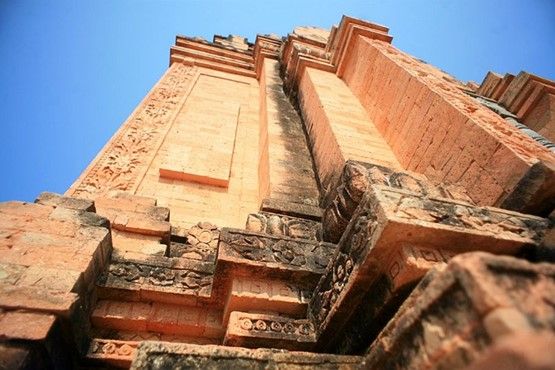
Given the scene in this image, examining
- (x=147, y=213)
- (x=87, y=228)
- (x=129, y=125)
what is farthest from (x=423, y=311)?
(x=129, y=125)

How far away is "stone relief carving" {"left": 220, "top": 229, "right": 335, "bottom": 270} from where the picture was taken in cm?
272

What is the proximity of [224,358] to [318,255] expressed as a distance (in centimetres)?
137

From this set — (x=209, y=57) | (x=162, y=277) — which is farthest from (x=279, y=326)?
(x=209, y=57)

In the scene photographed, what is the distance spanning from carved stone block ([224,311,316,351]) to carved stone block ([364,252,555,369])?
1.25 metres

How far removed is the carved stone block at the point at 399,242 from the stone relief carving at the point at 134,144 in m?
3.81

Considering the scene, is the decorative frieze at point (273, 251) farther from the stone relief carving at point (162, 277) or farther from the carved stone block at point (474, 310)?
the carved stone block at point (474, 310)

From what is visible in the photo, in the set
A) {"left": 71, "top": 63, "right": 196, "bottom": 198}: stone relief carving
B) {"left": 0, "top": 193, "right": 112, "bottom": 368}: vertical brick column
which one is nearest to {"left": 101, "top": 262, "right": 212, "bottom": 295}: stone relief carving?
{"left": 0, "top": 193, "right": 112, "bottom": 368}: vertical brick column

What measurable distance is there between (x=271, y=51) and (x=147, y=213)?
908 cm

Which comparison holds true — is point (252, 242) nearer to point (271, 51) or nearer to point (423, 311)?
point (423, 311)

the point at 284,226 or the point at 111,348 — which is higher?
the point at 284,226

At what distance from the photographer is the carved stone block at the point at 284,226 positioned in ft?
11.0


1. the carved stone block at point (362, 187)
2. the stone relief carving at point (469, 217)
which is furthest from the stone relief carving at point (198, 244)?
the stone relief carving at point (469, 217)

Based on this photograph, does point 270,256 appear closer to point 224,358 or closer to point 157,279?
point 157,279

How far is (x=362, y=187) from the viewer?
280 cm
